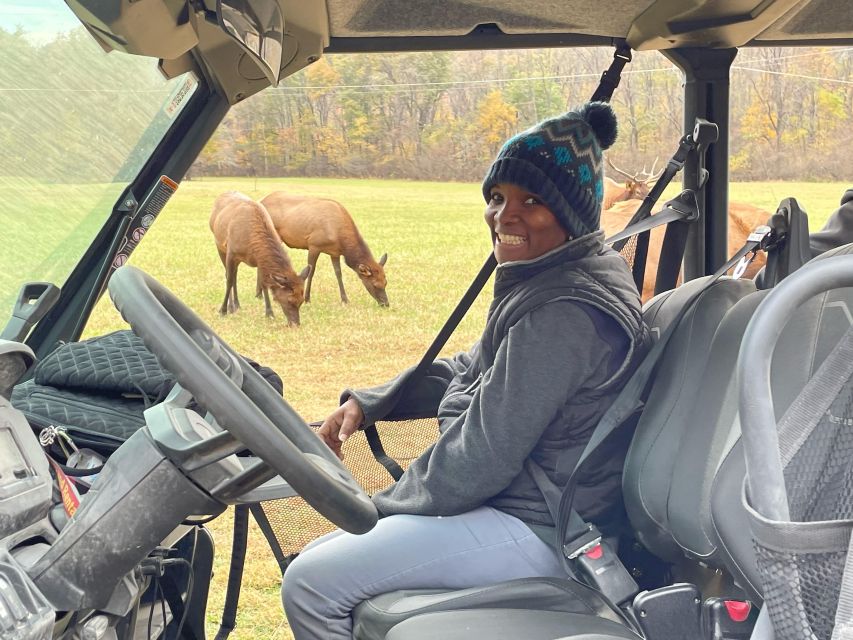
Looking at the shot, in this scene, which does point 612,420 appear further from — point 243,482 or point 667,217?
point 243,482

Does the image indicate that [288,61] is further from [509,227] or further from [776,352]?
[776,352]

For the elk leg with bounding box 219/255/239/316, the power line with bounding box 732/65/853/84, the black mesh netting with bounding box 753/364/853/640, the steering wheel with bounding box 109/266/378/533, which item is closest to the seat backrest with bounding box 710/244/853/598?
the black mesh netting with bounding box 753/364/853/640

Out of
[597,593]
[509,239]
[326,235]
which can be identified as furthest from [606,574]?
[326,235]

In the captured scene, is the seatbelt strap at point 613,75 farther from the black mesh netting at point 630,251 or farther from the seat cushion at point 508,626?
the seat cushion at point 508,626

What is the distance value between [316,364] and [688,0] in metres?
5.50

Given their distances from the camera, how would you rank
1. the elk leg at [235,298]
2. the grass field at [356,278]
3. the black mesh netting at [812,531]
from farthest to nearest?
the elk leg at [235,298] → the grass field at [356,278] → the black mesh netting at [812,531]

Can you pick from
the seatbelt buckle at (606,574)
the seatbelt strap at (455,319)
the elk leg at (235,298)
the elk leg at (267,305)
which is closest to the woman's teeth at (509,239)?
the seatbelt strap at (455,319)

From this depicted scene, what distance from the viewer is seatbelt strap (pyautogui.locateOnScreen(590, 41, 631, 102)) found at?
217cm

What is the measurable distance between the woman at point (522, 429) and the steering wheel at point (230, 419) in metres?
0.61

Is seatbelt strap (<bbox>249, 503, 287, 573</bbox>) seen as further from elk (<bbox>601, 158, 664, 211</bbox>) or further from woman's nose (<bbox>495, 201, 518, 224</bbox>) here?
elk (<bbox>601, 158, 664, 211</bbox>)

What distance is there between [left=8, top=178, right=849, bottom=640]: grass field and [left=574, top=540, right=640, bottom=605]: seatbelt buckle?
451 centimetres

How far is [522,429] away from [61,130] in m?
1.04

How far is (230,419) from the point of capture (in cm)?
101

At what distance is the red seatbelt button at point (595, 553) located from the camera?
1647 millimetres
